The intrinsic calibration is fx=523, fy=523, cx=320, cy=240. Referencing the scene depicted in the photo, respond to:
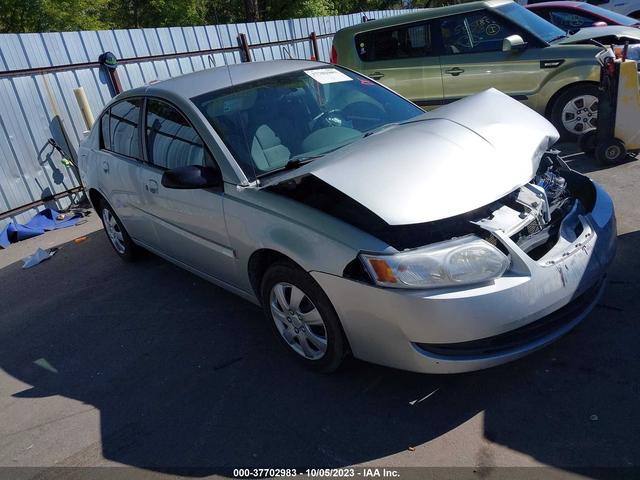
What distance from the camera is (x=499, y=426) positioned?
8.25 ft

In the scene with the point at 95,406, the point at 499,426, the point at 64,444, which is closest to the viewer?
the point at 499,426

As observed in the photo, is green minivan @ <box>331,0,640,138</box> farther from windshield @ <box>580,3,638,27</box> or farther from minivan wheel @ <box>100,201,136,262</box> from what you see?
minivan wheel @ <box>100,201,136,262</box>

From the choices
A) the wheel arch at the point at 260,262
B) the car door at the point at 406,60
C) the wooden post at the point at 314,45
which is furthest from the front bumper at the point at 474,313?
the wooden post at the point at 314,45

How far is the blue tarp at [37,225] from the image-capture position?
265 inches

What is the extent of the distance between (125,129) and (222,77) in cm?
118

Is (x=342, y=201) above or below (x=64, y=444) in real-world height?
above

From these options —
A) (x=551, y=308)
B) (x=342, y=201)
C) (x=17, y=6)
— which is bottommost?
(x=551, y=308)

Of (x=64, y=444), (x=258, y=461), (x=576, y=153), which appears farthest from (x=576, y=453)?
(x=576, y=153)

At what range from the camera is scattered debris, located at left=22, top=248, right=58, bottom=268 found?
19.4 feet

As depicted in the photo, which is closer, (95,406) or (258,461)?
(258,461)

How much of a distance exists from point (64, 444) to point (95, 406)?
297 mm

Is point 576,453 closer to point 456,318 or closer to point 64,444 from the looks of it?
point 456,318

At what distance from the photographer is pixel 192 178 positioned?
10.3 ft

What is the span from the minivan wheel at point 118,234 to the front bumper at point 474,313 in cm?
303
